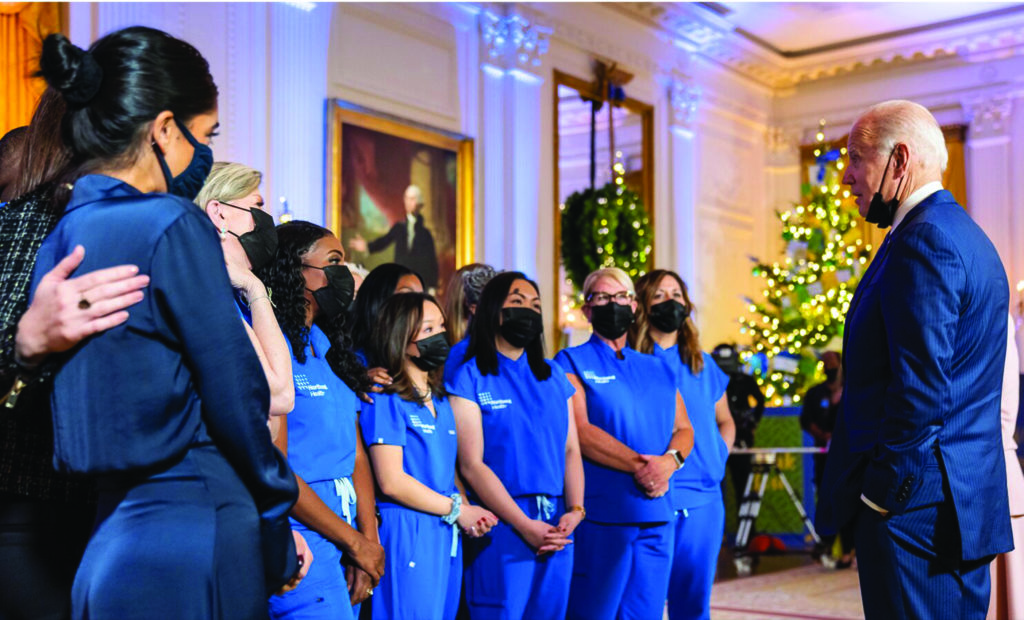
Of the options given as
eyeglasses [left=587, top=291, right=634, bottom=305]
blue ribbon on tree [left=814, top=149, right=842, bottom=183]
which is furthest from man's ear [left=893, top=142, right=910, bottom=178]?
blue ribbon on tree [left=814, top=149, right=842, bottom=183]

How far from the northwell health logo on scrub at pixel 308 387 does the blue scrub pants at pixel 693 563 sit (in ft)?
7.02

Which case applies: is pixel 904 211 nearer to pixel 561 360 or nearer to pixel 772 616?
pixel 561 360

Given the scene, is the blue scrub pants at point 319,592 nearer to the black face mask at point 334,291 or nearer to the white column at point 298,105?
the black face mask at point 334,291

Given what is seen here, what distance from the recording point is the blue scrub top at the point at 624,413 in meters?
4.29

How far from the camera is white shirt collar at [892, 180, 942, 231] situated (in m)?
2.63

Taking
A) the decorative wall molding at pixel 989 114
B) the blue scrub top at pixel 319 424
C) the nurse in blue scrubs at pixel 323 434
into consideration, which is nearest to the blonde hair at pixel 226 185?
the nurse in blue scrubs at pixel 323 434

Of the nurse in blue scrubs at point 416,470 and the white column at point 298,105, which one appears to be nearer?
the nurse in blue scrubs at point 416,470

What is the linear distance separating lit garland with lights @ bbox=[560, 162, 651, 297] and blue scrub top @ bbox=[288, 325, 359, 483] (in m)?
8.01

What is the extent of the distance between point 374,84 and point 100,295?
8.10 meters

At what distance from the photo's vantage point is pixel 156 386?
1.49 metres

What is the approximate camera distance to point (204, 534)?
1.48 meters

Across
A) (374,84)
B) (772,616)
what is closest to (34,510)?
(772,616)

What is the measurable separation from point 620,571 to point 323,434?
1790 millimetres

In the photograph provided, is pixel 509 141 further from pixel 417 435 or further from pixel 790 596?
pixel 417 435
